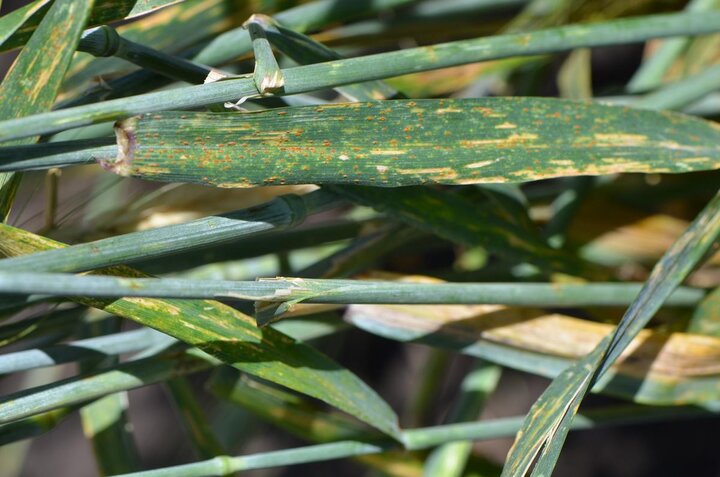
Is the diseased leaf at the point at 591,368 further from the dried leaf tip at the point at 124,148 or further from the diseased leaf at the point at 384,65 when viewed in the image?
the dried leaf tip at the point at 124,148

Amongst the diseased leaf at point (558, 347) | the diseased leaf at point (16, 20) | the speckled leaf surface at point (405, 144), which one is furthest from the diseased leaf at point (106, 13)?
the diseased leaf at point (558, 347)

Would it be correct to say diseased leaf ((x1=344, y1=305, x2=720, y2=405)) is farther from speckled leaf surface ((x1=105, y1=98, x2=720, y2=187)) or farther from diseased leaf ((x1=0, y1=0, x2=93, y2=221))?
diseased leaf ((x1=0, y1=0, x2=93, y2=221))

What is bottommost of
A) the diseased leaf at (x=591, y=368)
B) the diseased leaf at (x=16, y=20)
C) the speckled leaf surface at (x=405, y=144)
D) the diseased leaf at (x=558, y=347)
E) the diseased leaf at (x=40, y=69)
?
the diseased leaf at (x=558, y=347)

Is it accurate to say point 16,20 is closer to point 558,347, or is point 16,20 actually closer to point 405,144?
point 405,144

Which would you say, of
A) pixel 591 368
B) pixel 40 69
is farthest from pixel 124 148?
pixel 591 368

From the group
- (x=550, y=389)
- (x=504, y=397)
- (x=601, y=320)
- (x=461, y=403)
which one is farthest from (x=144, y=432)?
(x=550, y=389)

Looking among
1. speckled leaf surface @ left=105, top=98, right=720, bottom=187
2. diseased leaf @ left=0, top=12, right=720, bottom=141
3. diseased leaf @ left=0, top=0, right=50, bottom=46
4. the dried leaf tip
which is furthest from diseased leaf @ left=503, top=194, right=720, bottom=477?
diseased leaf @ left=0, top=0, right=50, bottom=46
